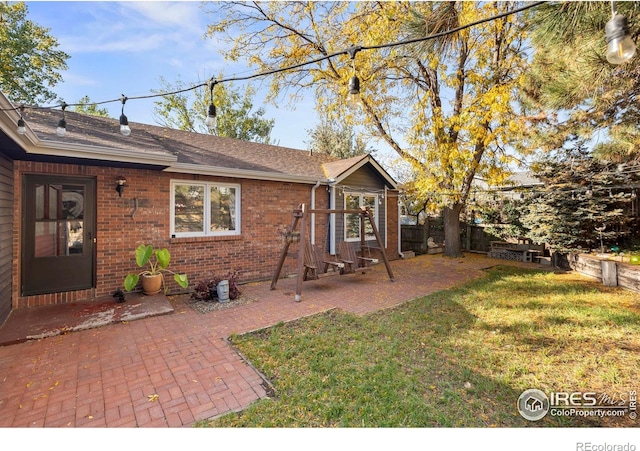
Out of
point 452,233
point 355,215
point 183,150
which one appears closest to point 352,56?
point 183,150

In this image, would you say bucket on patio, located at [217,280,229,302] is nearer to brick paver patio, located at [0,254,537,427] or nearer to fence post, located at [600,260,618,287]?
brick paver patio, located at [0,254,537,427]

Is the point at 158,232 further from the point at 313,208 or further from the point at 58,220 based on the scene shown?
the point at 313,208

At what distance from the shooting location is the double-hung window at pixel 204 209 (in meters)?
6.84

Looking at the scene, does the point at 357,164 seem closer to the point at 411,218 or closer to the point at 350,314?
the point at 350,314

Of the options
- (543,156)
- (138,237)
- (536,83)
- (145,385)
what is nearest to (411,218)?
(543,156)

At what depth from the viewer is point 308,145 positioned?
77.6ft

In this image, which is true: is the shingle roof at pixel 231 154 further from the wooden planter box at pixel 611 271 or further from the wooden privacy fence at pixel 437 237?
the wooden planter box at pixel 611 271

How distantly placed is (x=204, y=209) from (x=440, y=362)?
607 cm

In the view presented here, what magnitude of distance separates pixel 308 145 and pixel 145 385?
877 inches

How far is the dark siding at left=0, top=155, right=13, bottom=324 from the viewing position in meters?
4.44

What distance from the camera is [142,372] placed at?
3.29 metres

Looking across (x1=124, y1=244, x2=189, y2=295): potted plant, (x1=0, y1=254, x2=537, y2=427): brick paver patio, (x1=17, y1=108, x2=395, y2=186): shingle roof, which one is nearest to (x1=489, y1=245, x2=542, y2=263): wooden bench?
(x1=17, y1=108, x2=395, y2=186): shingle roof
